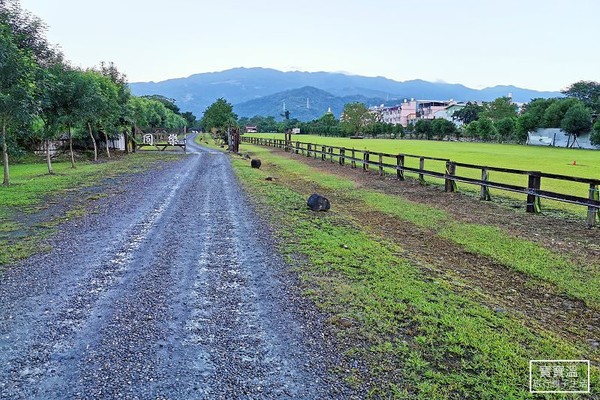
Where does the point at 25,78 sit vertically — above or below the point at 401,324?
above

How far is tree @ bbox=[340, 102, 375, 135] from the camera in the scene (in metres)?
125

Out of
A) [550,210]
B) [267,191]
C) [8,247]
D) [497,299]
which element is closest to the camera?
[497,299]

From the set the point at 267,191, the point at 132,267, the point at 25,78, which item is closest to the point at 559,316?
the point at 132,267

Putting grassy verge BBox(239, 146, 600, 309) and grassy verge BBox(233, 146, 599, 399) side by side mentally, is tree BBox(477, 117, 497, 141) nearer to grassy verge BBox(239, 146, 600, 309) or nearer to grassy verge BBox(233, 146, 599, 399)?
grassy verge BBox(239, 146, 600, 309)

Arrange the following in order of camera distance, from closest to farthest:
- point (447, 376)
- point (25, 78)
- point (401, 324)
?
point (447, 376)
point (401, 324)
point (25, 78)

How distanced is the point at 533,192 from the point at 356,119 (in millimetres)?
116574

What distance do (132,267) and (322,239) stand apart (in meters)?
3.20

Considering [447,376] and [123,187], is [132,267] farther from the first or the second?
[123,187]

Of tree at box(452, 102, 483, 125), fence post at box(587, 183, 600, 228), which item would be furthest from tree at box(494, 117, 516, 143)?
fence post at box(587, 183, 600, 228)

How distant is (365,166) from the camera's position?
21.7m

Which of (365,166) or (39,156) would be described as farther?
(39,156)

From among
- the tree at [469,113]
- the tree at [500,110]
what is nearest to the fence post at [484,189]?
the tree at [500,110]
